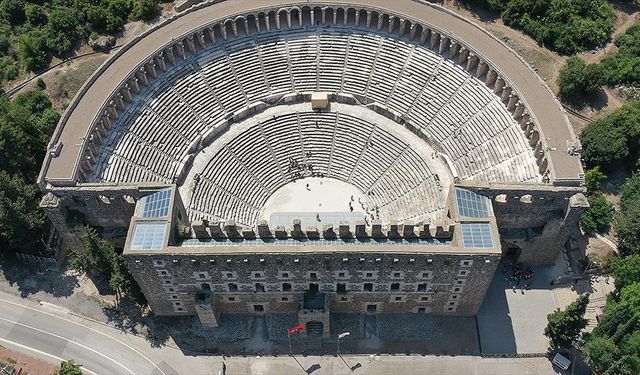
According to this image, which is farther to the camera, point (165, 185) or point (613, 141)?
point (613, 141)

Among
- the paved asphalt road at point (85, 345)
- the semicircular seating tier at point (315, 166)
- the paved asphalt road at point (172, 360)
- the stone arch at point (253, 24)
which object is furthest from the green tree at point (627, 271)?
the stone arch at point (253, 24)

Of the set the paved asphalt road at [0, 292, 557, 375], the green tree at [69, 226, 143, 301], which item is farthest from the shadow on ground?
the green tree at [69, 226, 143, 301]

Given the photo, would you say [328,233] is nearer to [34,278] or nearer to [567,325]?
[567,325]

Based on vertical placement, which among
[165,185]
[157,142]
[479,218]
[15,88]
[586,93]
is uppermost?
[15,88]

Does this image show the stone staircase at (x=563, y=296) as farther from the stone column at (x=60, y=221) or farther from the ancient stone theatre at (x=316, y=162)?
the stone column at (x=60, y=221)

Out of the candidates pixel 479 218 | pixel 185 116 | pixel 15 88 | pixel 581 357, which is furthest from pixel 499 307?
pixel 15 88

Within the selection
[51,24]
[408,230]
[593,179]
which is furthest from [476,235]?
[51,24]

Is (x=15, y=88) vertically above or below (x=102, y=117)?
above

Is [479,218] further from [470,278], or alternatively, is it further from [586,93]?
[586,93]
